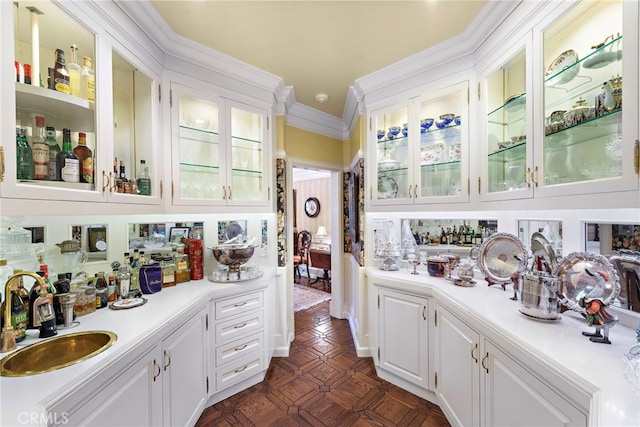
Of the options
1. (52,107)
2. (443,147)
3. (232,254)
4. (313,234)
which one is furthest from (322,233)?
(52,107)

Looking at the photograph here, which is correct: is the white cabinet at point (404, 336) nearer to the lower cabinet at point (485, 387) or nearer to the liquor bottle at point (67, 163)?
the lower cabinet at point (485, 387)

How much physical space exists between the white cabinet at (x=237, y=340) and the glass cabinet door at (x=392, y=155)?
1.47 m

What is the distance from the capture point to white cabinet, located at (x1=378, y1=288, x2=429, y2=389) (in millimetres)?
2049

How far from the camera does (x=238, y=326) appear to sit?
84.9 inches

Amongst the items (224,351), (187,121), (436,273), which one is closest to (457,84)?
(436,273)

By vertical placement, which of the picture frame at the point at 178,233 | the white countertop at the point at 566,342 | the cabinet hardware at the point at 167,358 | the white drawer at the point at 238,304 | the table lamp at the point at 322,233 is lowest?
the cabinet hardware at the point at 167,358

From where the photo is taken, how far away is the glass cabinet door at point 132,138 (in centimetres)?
151

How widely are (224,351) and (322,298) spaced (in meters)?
2.73

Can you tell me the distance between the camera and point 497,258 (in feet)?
6.17

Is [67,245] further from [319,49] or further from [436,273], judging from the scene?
[436,273]

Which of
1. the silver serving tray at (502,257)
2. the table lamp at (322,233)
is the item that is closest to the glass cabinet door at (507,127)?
the silver serving tray at (502,257)

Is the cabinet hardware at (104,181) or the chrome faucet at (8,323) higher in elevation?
the cabinet hardware at (104,181)

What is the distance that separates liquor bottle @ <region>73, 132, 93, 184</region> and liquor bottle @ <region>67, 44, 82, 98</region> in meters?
0.20

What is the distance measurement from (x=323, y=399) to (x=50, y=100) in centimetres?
256
